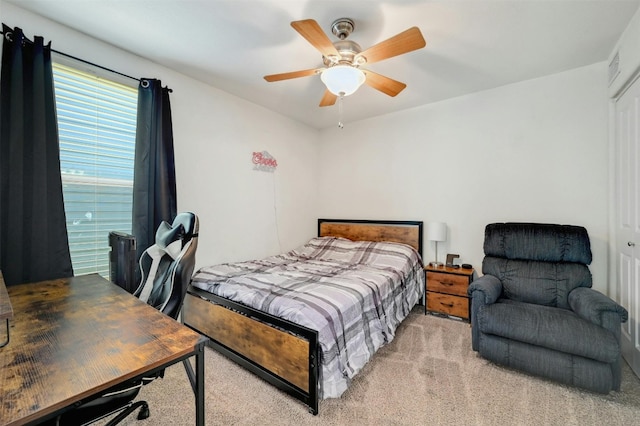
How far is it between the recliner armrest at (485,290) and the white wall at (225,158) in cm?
242

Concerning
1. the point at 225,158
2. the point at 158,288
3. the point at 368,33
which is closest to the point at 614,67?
the point at 368,33

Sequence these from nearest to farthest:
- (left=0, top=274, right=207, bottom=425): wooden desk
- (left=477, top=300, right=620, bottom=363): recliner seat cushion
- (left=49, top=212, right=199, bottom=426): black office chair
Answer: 1. (left=0, top=274, right=207, bottom=425): wooden desk
2. (left=49, top=212, right=199, bottom=426): black office chair
3. (left=477, top=300, right=620, bottom=363): recliner seat cushion

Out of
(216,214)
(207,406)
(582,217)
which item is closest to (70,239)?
(216,214)

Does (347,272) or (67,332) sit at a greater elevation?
(67,332)

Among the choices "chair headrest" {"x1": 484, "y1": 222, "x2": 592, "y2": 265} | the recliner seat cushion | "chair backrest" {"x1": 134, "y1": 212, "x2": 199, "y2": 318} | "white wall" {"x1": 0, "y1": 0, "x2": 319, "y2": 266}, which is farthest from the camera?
"chair headrest" {"x1": 484, "y1": 222, "x2": 592, "y2": 265}

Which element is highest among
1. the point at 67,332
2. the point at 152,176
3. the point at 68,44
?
the point at 68,44

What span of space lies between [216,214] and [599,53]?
3920 millimetres

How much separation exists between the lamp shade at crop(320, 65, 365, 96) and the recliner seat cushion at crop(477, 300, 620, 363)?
1995 mm

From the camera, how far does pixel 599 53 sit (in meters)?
2.35

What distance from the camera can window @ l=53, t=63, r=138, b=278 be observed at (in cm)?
207

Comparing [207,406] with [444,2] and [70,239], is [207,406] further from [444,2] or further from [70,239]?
[444,2]

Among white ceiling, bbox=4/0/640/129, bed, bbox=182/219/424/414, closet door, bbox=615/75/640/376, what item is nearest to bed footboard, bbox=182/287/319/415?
bed, bbox=182/219/424/414

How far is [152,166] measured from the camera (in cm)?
241

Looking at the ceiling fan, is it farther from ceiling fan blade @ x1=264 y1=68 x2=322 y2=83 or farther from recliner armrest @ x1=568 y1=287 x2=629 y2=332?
recliner armrest @ x1=568 y1=287 x2=629 y2=332
